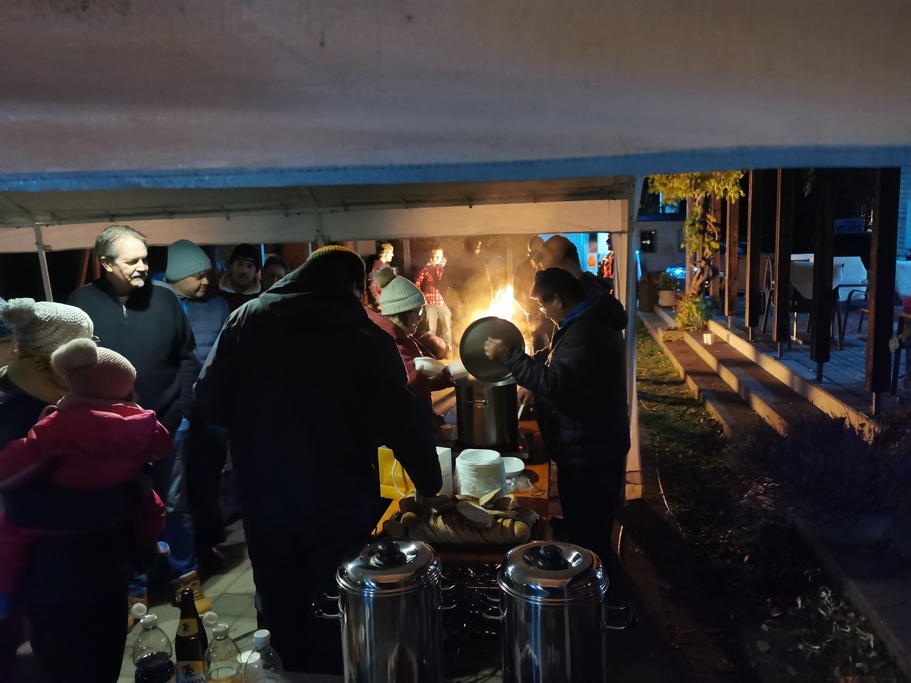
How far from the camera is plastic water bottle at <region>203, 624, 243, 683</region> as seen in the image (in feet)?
5.62

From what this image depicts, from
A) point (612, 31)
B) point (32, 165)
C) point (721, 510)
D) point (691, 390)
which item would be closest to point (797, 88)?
point (612, 31)

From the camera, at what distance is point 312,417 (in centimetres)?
246

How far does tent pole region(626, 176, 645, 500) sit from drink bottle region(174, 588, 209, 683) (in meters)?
3.23

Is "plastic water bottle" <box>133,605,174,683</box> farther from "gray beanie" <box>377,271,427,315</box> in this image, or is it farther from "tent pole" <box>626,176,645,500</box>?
"tent pole" <box>626,176,645,500</box>

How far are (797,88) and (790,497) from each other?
12.7ft

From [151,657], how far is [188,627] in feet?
0.70

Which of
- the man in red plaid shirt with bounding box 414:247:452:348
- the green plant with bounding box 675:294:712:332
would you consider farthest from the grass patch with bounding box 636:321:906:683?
the green plant with bounding box 675:294:712:332

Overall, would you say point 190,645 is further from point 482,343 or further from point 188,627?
point 482,343

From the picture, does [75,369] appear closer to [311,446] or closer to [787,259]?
[311,446]

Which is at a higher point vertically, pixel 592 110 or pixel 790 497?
pixel 592 110

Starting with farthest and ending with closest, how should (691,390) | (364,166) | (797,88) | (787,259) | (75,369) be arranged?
(691,390)
(787,259)
(75,369)
(364,166)
(797,88)

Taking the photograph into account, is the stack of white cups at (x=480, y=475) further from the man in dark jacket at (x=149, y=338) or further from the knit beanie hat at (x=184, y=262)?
the knit beanie hat at (x=184, y=262)

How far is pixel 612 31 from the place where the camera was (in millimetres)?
1227

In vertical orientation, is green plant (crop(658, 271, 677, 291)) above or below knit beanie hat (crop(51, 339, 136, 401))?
below
